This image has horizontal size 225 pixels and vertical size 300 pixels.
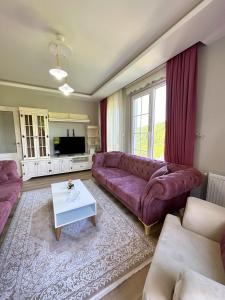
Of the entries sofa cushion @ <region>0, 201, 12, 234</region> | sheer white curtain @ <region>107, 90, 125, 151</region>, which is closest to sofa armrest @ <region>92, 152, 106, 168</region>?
sheer white curtain @ <region>107, 90, 125, 151</region>

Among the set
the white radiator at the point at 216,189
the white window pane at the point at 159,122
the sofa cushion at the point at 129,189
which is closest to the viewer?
the white radiator at the point at 216,189

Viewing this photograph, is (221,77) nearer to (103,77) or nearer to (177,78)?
(177,78)

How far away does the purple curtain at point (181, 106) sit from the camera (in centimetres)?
203

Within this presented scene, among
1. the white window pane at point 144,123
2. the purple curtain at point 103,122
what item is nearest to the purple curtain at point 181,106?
the white window pane at point 144,123

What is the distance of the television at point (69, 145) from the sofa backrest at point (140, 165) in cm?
180

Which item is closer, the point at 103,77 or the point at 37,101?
the point at 103,77

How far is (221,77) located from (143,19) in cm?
124

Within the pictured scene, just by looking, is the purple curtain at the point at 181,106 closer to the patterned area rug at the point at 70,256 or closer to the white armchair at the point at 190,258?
the white armchair at the point at 190,258

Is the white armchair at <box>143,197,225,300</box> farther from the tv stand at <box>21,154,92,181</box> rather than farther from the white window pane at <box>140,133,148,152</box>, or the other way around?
the tv stand at <box>21,154,92,181</box>

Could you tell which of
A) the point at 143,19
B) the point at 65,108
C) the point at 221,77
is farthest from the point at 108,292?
the point at 65,108

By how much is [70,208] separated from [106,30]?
A: 2.35 meters

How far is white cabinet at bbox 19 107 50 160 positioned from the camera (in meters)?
3.70

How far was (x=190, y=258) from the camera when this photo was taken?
0.95 metres

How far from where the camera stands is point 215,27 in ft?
5.25
